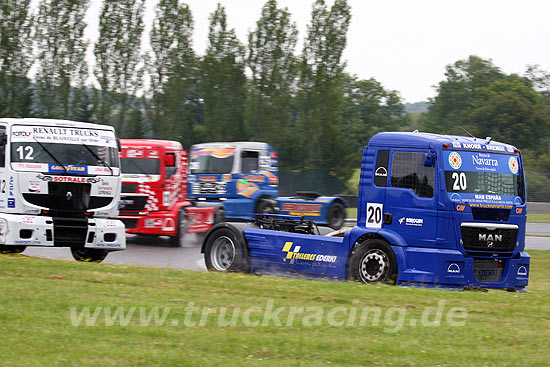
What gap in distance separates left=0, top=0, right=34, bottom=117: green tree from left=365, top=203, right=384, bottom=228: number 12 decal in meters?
32.1

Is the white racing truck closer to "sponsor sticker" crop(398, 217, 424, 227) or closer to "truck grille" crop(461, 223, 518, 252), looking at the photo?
"sponsor sticker" crop(398, 217, 424, 227)

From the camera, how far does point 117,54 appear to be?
4069 cm

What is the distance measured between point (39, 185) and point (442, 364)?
349 inches

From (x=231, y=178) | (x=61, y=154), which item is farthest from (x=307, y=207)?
(x=61, y=154)

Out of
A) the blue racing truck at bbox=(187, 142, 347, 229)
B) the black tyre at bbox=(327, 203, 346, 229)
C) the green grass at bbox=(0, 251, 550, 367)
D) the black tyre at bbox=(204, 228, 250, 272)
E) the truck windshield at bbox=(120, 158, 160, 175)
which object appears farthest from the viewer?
the blue racing truck at bbox=(187, 142, 347, 229)

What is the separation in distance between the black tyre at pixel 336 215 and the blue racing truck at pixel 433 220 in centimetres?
1042

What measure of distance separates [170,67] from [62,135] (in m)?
30.5

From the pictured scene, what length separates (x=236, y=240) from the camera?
12195mm

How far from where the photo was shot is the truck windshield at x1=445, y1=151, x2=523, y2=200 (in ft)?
34.8

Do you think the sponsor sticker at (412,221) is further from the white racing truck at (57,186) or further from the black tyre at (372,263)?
the white racing truck at (57,186)

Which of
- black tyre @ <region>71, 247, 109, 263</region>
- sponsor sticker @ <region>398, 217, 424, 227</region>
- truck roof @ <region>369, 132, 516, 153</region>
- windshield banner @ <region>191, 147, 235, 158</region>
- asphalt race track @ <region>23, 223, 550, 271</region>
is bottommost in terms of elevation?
asphalt race track @ <region>23, 223, 550, 271</region>

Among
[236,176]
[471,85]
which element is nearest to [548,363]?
[236,176]

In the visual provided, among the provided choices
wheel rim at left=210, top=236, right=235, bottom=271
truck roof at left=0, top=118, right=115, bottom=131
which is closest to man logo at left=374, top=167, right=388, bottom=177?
wheel rim at left=210, top=236, right=235, bottom=271

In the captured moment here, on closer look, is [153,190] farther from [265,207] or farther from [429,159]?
[429,159]
